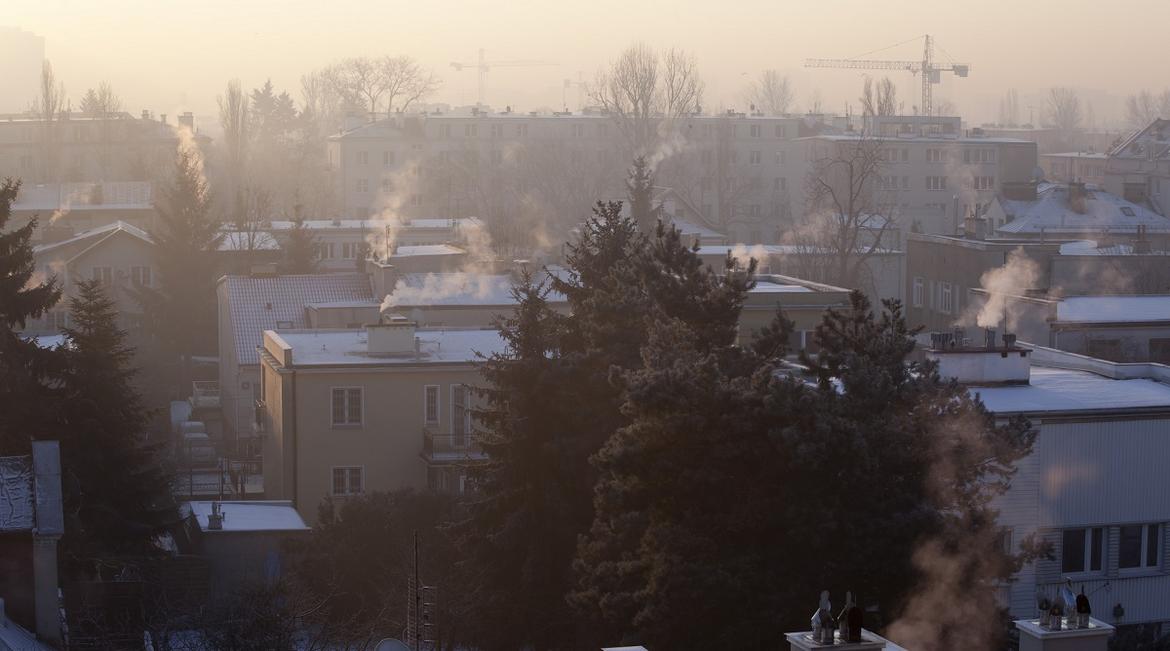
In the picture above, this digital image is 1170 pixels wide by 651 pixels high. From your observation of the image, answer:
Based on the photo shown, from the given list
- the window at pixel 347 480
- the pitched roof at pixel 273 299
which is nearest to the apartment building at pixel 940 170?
the pitched roof at pixel 273 299

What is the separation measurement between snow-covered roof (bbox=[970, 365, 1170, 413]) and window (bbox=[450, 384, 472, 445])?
29.9 ft

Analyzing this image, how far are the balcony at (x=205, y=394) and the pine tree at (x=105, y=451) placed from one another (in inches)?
654

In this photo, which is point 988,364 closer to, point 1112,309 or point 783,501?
point 783,501

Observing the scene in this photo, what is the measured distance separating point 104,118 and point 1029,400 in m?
78.0

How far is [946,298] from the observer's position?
42.8 m

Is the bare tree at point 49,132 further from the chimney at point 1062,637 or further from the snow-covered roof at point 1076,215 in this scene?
the chimney at point 1062,637

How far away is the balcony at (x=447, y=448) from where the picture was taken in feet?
85.1

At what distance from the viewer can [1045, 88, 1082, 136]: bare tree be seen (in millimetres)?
159625

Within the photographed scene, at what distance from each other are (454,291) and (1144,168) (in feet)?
150

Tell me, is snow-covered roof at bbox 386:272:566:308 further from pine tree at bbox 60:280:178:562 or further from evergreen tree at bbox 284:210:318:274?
pine tree at bbox 60:280:178:562

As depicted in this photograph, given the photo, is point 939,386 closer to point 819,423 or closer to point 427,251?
point 819,423

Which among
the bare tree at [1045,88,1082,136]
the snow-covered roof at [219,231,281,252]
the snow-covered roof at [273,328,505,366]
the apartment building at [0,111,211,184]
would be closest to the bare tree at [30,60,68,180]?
the apartment building at [0,111,211,184]

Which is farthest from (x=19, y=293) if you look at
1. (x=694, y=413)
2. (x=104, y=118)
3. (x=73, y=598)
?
(x=104, y=118)

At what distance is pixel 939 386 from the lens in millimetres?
15703
